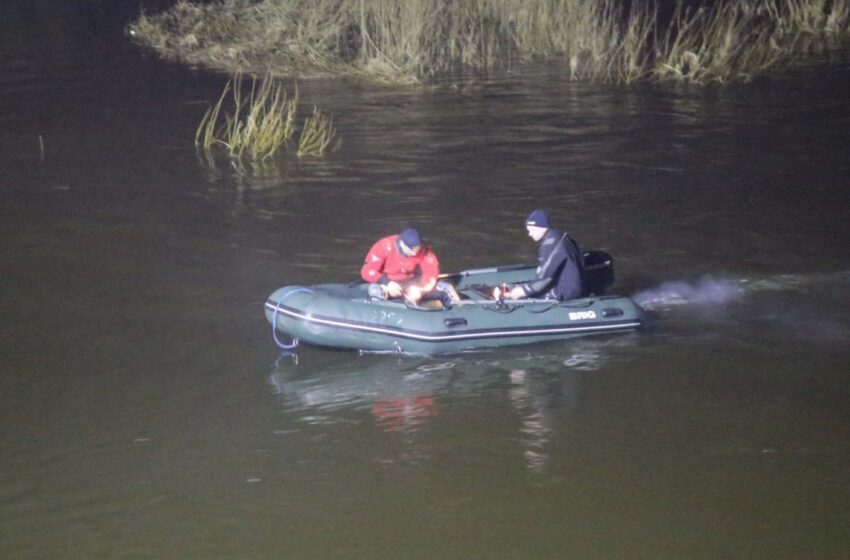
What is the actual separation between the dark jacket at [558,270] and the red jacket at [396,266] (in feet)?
2.24

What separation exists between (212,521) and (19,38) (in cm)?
1696

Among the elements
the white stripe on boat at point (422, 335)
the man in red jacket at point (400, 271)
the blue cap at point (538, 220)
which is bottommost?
the white stripe on boat at point (422, 335)

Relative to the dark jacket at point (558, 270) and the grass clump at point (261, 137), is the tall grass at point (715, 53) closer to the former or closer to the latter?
the grass clump at point (261, 137)

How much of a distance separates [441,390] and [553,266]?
1.33m

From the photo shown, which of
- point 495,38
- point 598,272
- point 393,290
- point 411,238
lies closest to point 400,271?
point 393,290

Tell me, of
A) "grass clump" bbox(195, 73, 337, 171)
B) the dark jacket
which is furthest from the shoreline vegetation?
the dark jacket

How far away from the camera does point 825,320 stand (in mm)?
8938

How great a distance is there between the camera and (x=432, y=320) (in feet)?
26.9

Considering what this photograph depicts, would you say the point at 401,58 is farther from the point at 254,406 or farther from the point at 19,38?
the point at 254,406

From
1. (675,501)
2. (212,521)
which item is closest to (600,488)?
(675,501)

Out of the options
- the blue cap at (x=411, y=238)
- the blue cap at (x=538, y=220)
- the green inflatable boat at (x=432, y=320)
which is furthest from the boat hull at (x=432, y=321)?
the blue cap at (x=538, y=220)

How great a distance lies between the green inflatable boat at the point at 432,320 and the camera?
8.21 m

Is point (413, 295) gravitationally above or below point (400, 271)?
below

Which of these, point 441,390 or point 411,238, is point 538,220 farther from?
point 441,390
